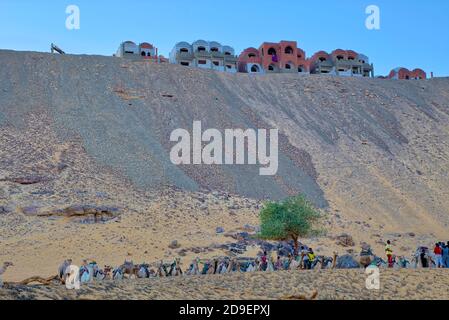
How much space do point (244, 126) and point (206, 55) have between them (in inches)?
904

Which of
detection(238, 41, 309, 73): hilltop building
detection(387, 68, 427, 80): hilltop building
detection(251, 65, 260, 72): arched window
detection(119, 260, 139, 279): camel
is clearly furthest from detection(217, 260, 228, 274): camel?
detection(387, 68, 427, 80): hilltop building

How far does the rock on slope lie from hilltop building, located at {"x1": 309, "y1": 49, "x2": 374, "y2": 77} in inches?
351

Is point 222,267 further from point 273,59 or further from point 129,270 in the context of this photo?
point 273,59

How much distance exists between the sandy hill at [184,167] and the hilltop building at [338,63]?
9.38m

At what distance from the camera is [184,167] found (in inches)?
1785

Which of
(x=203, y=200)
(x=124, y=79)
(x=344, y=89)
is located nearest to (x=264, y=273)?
(x=203, y=200)

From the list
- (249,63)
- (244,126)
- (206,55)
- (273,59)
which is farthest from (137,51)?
(244,126)

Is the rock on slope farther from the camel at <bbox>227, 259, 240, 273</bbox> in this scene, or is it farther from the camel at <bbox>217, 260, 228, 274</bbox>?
the camel at <bbox>217, 260, 228, 274</bbox>

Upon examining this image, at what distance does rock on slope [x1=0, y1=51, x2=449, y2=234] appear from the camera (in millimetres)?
44000

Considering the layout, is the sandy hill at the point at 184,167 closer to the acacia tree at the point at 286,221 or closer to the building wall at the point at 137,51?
the acacia tree at the point at 286,221
